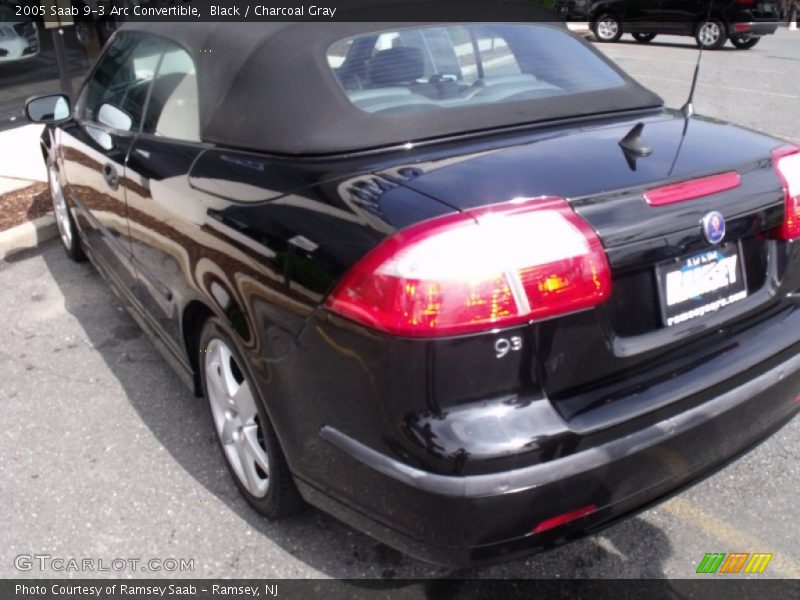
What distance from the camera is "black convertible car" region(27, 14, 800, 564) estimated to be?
1.83 meters

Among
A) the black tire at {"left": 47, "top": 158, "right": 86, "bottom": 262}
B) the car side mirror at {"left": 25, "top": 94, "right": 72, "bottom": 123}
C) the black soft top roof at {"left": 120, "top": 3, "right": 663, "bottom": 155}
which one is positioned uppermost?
the black soft top roof at {"left": 120, "top": 3, "right": 663, "bottom": 155}

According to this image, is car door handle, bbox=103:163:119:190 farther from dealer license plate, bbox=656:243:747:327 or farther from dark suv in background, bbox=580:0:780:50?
dark suv in background, bbox=580:0:780:50

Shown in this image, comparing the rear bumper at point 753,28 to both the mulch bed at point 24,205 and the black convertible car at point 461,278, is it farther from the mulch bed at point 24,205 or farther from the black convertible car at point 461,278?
the black convertible car at point 461,278

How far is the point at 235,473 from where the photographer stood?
2.80m

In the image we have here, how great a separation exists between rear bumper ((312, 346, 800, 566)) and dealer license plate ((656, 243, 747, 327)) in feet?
0.83

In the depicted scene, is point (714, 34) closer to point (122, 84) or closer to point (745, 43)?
point (745, 43)

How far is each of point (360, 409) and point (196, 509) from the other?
46.4 inches

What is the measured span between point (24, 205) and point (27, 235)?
2.04 ft

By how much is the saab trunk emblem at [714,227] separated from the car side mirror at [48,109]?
11.3 ft

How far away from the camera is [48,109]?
4.13 m

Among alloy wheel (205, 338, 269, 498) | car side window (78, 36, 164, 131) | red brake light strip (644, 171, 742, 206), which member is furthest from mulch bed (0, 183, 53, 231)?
red brake light strip (644, 171, 742, 206)

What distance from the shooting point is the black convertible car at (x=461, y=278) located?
1.83 metres

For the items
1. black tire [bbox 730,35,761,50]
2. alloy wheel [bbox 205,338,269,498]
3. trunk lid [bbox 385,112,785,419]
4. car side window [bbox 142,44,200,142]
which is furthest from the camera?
black tire [bbox 730,35,761,50]

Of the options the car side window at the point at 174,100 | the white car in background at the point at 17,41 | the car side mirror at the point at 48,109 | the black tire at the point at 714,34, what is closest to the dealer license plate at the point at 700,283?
the car side window at the point at 174,100
